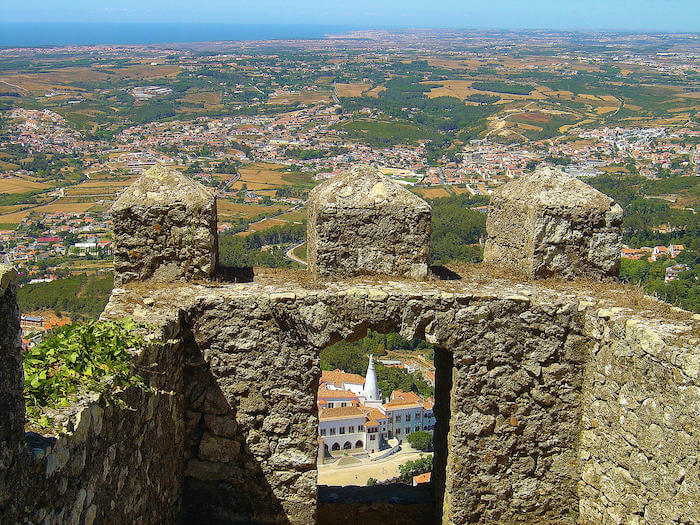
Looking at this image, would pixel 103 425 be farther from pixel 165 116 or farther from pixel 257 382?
pixel 165 116

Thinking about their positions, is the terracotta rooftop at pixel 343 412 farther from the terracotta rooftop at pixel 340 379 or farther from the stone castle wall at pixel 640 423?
the stone castle wall at pixel 640 423

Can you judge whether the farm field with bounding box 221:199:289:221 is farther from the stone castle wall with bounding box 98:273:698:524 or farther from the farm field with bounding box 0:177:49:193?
the stone castle wall with bounding box 98:273:698:524

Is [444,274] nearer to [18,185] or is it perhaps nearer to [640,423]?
[640,423]

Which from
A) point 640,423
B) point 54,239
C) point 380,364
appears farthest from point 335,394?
point 54,239

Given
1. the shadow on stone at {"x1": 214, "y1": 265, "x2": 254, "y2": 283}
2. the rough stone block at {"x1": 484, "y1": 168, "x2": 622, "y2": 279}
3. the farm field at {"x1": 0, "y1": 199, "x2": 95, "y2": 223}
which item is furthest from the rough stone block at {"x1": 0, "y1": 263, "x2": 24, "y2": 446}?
the farm field at {"x1": 0, "y1": 199, "x2": 95, "y2": 223}

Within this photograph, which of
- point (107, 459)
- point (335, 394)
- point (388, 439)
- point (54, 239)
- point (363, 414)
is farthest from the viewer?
point (54, 239)
